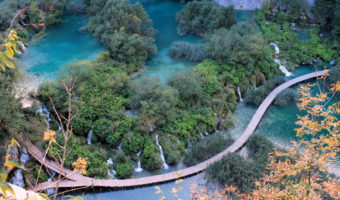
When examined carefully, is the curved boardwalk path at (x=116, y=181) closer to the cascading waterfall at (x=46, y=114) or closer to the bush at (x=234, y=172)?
the bush at (x=234, y=172)

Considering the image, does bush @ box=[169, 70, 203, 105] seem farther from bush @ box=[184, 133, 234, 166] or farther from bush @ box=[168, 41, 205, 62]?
bush @ box=[168, 41, 205, 62]

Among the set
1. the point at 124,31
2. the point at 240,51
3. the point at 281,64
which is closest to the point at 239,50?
the point at 240,51

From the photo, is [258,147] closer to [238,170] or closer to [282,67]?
[238,170]

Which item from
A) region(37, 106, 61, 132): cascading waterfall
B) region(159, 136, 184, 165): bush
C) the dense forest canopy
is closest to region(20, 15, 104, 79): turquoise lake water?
the dense forest canopy

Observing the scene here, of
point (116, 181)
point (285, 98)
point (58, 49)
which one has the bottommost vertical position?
point (116, 181)

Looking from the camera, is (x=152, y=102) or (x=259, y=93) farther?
(x=259, y=93)

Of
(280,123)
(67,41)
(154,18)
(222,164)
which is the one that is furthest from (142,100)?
(154,18)

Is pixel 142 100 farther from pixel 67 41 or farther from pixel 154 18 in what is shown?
pixel 154 18
